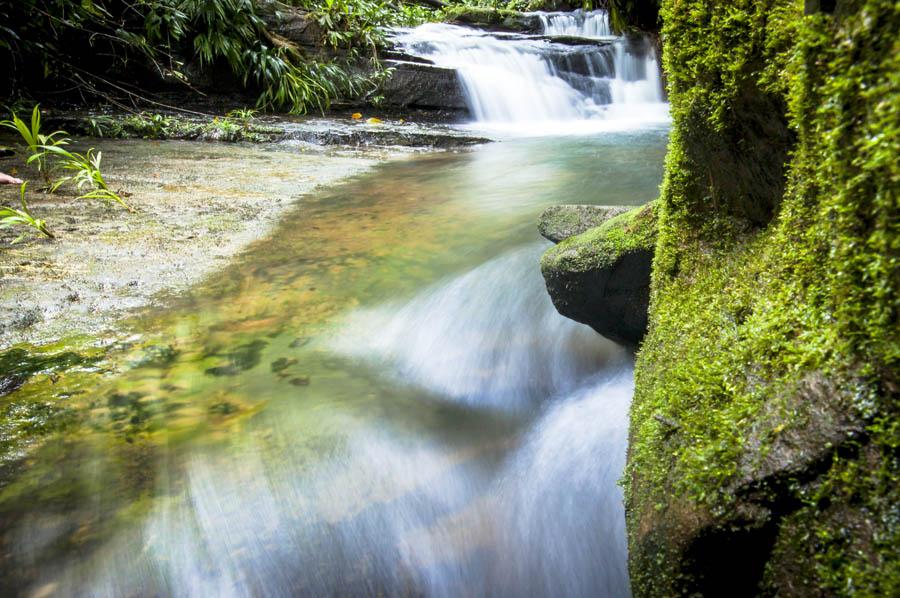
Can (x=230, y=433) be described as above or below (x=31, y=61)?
below

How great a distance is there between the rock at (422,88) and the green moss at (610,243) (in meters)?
9.33

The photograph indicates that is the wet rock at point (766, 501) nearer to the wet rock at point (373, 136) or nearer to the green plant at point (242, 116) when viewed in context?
the wet rock at point (373, 136)

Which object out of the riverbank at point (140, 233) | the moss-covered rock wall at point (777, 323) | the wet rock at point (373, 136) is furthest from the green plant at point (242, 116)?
the moss-covered rock wall at point (777, 323)

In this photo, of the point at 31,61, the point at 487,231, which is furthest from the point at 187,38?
the point at 487,231

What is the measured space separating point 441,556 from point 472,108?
10.6m

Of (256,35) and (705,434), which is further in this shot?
(256,35)

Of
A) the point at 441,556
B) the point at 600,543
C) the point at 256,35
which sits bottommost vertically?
the point at 600,543

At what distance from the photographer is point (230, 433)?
7.71ft

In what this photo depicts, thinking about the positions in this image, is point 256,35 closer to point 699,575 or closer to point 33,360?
point 33,360

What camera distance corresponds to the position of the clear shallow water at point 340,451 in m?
1.88

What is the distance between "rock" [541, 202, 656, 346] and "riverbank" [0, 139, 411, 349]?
2.23 metres

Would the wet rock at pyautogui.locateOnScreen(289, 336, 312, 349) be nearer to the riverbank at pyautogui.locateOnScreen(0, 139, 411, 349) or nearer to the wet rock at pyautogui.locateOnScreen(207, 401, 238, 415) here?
the wet rock at pyautogui.locateOnScreen(207, 401, 238, 415)

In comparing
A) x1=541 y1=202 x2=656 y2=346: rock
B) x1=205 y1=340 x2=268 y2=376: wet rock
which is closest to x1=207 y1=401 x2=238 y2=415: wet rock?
x1=205 y1=340 x2=268 y2=376: wet rock

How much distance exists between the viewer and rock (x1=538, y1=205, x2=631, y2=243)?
11.0 ft
